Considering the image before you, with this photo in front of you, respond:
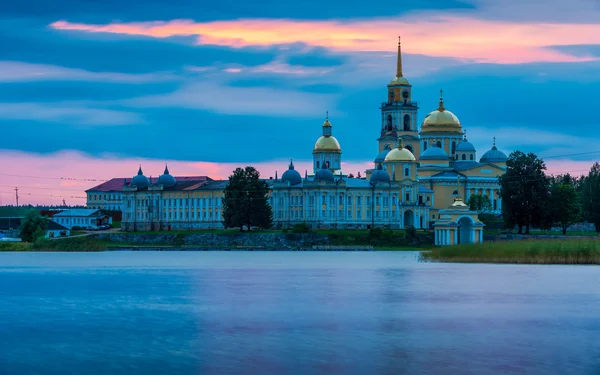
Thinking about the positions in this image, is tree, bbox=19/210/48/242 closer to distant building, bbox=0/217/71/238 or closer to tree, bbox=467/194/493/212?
distant building, bbox=0/217/71/238

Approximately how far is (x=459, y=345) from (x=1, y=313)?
712 inches

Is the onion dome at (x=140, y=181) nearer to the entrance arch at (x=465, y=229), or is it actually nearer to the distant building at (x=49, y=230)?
the distant building at (x=49, y=230)

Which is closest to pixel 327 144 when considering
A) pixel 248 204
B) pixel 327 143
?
pixel 327 143

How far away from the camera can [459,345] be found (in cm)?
3319

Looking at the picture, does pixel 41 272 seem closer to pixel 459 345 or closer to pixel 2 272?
pixel 2 272

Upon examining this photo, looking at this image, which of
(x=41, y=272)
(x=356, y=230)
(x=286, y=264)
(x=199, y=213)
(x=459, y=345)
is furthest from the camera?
(x=199, y=213)

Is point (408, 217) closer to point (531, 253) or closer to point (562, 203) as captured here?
point (562, 203)

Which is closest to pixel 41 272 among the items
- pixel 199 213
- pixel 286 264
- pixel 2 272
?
pixel 2 272

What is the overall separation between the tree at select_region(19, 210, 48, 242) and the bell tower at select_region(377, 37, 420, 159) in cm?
5602

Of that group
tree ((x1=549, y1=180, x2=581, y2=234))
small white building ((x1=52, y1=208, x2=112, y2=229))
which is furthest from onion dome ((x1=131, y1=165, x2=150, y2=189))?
tree ((x1=549, y1=180, x2=581, y2=234))

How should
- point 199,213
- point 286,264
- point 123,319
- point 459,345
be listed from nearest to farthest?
point 459,345, point 123,319, point 286,264, point 199,213

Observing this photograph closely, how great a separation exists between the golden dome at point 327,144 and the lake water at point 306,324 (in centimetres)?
9295

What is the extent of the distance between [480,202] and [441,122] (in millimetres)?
16994

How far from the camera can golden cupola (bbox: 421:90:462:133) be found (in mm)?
157875
